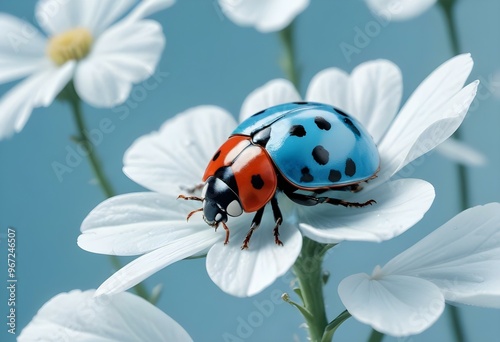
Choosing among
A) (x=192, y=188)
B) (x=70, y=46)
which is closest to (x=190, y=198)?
(x=192, y=188)

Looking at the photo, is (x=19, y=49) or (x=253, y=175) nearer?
(x=253, y=175)

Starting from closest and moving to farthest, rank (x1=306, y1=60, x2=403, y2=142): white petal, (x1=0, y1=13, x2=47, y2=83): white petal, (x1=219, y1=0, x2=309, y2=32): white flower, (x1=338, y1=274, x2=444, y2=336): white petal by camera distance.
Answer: (x1=338, y1=274, x2=444, y2=336): white petal < (x1=306, y1=60, x2=403, y2=142): white petal < (x1=219, y1=0, x2=309, y2=32): white flower < (x1=0, y1=13, x2=47, y2=83): white petal

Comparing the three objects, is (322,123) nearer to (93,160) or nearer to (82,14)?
(93,160)

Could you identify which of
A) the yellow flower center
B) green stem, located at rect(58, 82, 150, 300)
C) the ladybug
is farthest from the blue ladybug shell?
the yellow flower center

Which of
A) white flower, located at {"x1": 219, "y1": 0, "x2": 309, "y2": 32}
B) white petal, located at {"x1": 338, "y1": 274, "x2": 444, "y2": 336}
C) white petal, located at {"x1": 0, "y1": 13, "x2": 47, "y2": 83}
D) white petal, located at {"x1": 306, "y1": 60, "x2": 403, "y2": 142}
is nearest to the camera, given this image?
white petal, located at {"x1": 338, "y1": 274, "x2": 444, "y2": 336}

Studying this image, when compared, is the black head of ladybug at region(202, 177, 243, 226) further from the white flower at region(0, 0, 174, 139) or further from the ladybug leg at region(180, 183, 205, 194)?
the white flower at region(0, 0, 174, 139)

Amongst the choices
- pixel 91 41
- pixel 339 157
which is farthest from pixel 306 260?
pixel 91 41

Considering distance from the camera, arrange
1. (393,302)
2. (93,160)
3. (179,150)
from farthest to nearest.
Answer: (93,160) < (179,150) < (393,302)
